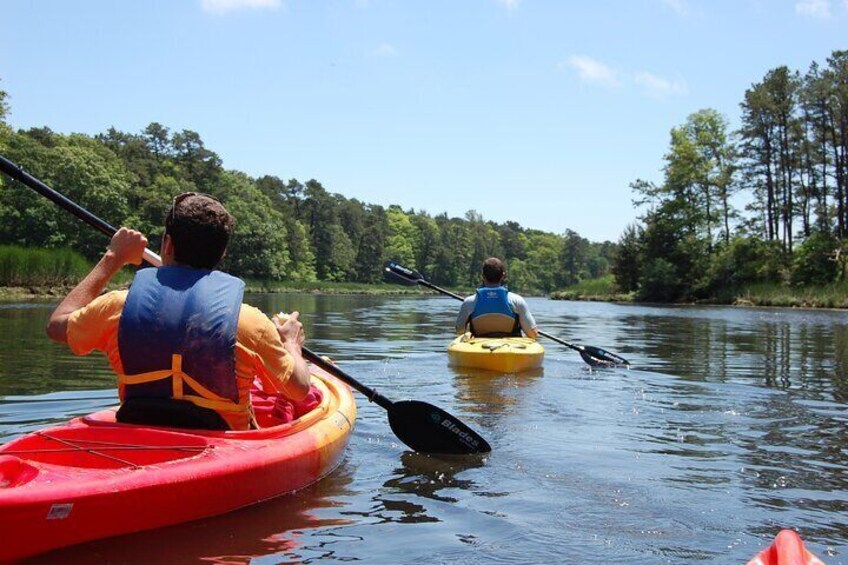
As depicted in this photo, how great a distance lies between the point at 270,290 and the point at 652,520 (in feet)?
200

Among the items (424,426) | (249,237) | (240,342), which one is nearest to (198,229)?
(240,342)

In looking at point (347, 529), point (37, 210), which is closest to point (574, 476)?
point (347, 529)

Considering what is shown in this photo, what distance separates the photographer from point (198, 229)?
3510 mm

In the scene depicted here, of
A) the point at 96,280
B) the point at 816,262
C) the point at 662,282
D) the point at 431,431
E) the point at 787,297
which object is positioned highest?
the point at 816,262

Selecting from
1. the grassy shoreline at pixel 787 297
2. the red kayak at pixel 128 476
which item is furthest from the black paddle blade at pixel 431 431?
the grassy shoreline at pixel 787 297

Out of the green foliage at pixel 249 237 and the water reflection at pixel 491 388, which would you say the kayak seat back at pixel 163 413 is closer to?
the water reflection at pixel 491 388

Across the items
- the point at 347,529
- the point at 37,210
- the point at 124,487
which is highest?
the point at 37,210

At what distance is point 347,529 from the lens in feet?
12.0

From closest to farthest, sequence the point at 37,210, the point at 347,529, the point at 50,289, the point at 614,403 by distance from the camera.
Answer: the point at 347,529 < the point at 614,403 < the point at 50,289 < the point at 37,210

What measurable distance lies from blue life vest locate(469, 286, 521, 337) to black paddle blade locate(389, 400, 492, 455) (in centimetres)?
442

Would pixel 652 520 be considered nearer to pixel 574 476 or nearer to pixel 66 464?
pixel 574 476

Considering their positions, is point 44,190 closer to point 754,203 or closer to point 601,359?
point 601,359

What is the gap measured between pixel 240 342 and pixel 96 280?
2.33 ft

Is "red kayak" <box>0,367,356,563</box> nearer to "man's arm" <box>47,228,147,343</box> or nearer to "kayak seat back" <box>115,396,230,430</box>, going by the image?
"kayak seat back" <box>115,396,230,430</box>
